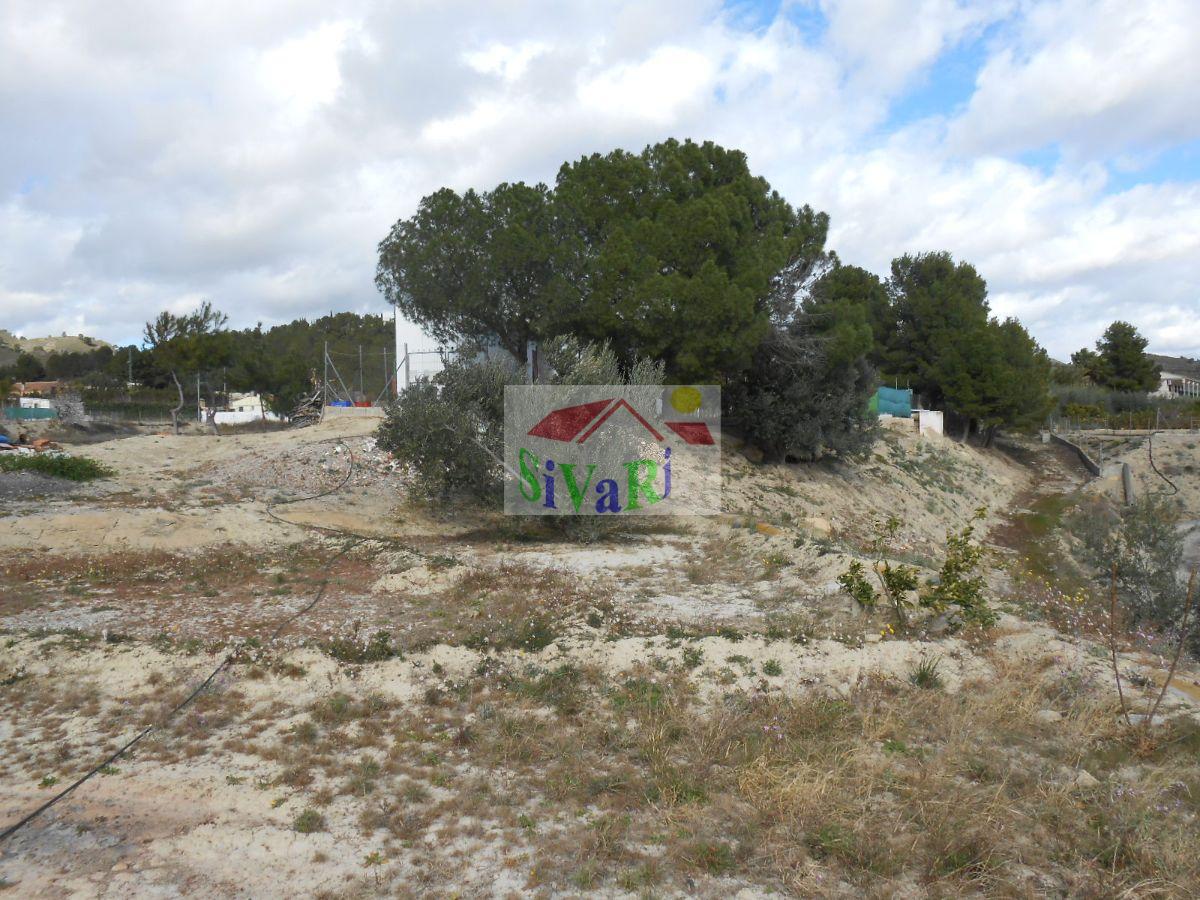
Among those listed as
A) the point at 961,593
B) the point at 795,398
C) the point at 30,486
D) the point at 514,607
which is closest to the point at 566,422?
the point at 514,607

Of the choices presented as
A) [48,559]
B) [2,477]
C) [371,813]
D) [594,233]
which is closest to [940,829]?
[371,813]

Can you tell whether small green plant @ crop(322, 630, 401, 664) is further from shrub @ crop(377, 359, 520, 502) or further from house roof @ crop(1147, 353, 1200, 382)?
house roof @ crop(1147, 353, 1200, 382)

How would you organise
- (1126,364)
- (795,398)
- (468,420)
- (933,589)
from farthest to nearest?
1. (1126,364)
2. (795,398)
3. (468,420)
4. (933,589)

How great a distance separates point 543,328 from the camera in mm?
20031

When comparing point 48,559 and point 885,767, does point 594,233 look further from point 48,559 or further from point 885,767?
point 885,767

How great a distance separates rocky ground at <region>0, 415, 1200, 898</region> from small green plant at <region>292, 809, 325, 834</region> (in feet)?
0.18

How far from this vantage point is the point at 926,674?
6641mm

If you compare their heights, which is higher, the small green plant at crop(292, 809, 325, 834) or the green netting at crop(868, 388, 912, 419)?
the green netting at crop(868, 388, 912, 419)

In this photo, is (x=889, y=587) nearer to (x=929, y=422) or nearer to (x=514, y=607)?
(x=514, y=607)

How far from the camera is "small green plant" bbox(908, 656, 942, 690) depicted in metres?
6.62

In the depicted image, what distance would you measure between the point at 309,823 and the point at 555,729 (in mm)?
1931

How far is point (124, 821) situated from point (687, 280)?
1738 centimetres

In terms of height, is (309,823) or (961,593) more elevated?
(961,593)

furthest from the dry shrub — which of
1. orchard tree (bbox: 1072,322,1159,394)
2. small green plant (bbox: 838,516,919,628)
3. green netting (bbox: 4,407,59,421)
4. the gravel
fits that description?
orchard tree (bbox: 1072,322,1159,394)
